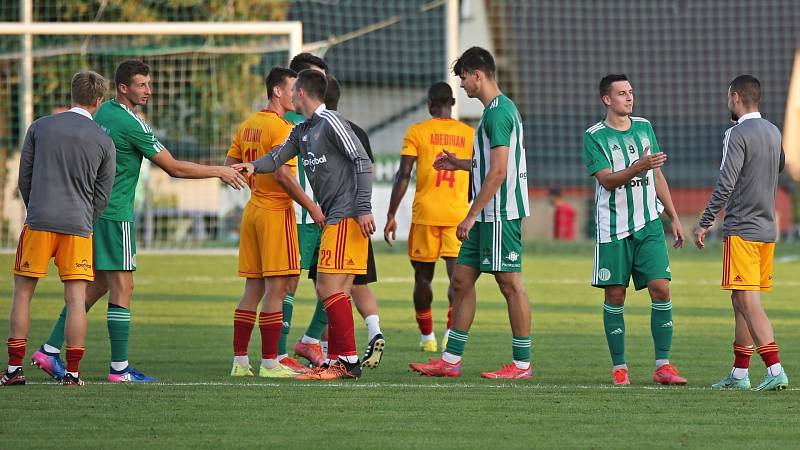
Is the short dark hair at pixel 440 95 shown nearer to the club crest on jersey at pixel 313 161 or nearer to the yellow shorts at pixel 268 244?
the yellow shorts at pixel 268 244

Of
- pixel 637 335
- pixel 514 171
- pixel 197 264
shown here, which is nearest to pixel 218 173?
pixel 514 171

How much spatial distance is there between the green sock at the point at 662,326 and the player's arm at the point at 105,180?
12.1 feet

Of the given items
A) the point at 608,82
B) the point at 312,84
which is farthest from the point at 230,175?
the point at 608,82

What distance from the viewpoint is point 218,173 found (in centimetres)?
912

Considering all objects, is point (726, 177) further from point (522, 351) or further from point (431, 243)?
point (431, 243)

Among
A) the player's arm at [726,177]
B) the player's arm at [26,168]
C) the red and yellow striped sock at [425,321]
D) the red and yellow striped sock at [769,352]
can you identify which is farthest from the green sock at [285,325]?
the red and yellow striped sock at [769,352]

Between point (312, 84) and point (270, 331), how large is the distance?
1.73 metres

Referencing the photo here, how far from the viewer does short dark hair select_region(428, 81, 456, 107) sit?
38.3 feet

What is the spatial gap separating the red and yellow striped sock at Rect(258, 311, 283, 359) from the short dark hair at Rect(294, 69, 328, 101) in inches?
60.2

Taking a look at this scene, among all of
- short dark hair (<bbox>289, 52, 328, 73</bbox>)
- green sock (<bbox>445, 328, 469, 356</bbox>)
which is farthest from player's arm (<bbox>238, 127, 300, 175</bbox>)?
green sock (<bbox>445, 328, 469, 356</bbox>)

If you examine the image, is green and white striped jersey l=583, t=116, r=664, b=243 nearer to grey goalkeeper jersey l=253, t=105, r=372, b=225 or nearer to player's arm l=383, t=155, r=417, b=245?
grey goalkeeper jersey l=253, t=105, r=372, b=225

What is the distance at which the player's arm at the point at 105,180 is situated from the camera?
8.53 metres

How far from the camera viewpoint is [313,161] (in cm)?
906

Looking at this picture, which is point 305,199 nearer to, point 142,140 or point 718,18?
point 142,140
